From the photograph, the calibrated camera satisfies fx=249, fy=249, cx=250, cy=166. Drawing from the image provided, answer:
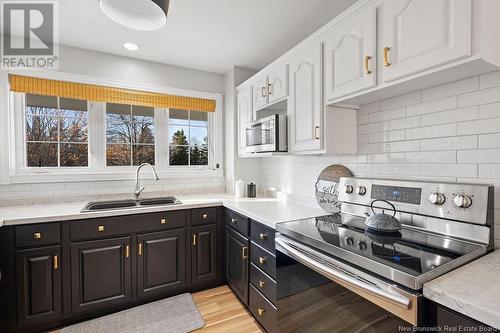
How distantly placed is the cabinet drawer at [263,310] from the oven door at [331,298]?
109 mm

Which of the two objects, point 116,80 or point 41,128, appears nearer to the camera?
point 41,128

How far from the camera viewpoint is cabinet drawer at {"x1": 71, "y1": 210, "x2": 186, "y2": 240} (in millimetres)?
1952

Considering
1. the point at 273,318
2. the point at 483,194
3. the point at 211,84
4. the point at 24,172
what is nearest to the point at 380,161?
the point at 483,194

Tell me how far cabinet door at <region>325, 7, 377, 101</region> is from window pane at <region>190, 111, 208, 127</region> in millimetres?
1857

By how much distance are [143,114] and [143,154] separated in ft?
1.50

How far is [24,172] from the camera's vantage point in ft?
7.58

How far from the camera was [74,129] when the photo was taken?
2545 millimetres

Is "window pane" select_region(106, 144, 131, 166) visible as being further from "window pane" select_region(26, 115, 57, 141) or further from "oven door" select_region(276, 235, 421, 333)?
"oven door" select_region(276, 235, 421, 333)

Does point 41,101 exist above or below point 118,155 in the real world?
above

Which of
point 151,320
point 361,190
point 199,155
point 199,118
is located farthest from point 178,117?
point 361,190

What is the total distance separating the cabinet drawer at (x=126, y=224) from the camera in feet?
6.40

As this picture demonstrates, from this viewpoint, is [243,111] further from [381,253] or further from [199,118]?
[381,253]

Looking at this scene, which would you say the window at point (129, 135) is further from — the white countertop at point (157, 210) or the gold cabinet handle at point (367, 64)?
the gold cabinet handle at point (367, 64)

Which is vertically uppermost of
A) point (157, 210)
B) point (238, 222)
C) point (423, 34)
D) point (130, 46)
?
point (130, 46)
